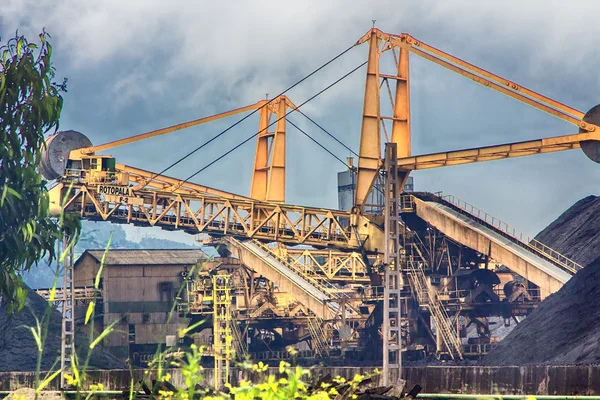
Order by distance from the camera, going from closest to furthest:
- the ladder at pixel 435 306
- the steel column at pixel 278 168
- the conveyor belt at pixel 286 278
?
the ladder at pixel 435 306
the conveyor belt at pixel 286 278
the steel column at pixel 278 168

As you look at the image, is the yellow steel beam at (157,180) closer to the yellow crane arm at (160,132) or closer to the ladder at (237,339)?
the yellow crane arm at (160,132)

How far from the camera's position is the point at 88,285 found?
6931cm

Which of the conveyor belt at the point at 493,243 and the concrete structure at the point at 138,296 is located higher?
the conveyor belt at the point at 493,243

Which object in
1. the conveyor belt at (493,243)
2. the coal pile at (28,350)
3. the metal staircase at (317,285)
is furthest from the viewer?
the metal staircase at (317,285)

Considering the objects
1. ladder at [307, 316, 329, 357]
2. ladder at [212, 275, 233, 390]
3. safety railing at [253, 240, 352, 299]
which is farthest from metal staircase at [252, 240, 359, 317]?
ladder at [212, 275, 233, 390]

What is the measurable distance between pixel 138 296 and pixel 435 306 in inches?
873

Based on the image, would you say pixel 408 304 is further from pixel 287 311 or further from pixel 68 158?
pixel 68 158

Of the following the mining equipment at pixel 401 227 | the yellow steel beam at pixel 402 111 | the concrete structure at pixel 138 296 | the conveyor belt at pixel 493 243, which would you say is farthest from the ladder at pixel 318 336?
the yellow steel beam at pixel 402 111

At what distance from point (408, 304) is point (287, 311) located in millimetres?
11246

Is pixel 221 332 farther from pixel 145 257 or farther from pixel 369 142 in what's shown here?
pixel 145 257

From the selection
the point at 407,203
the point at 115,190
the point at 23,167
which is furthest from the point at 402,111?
the point at 23,167

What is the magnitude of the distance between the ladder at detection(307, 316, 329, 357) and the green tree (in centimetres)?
4342

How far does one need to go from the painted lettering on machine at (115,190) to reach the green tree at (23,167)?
121 ft

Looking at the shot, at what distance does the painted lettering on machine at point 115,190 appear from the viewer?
2175 inches
